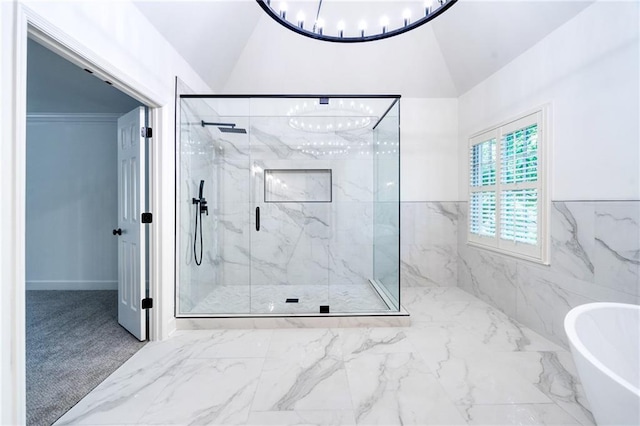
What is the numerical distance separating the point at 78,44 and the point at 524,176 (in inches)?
135

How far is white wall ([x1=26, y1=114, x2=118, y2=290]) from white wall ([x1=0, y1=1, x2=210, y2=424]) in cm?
214

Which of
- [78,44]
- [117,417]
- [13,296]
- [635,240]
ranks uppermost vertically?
[78,44]

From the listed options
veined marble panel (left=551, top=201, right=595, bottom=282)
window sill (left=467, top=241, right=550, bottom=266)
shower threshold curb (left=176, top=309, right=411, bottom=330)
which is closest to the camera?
veined marble panel (left=551, top=201, right=595, bottom=282)

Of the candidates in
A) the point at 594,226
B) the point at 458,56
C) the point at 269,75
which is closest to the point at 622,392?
the point at 594,226

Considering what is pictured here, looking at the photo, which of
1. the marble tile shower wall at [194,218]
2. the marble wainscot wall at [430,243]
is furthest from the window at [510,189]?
the marble tile shower wall at [194,218]

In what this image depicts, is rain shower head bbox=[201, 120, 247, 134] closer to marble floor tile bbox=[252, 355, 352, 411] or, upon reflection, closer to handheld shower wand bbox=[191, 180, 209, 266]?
handheld shower wand bbox=[191, 180, 209, 266]

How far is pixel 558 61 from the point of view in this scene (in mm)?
2281

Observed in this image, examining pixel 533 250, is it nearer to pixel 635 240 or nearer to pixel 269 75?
pixel 635 240

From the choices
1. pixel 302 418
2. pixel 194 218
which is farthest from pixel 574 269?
pixel 194 218

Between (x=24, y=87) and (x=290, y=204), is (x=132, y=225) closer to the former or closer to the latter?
(x=24, y=87)

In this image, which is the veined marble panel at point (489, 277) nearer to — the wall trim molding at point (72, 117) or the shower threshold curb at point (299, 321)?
the shower threshold curb at point (299, 321)

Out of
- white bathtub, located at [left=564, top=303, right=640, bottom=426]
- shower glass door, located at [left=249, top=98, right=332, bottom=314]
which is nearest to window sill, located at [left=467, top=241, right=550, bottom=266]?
white bathtub, located at [left=564, top=303, right=640, bottom=426]

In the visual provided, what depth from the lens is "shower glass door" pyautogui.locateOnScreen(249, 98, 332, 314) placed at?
316 cm

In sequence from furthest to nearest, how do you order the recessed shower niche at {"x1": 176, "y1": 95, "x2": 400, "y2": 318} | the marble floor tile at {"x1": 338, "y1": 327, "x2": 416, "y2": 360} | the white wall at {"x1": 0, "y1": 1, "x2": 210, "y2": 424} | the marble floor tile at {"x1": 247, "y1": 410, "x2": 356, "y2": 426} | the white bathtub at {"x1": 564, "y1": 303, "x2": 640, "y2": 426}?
the recessed shower niche at {"x1": 176, "y1": 95, "x2": 400, "y2": 318} → the marble floor tile at {"x1": 338, "y1": 327, "x2": 416, "y2": 360} → the marble floor tile at {"x1": 247, "y1": 410, "x2": 356, "y2": 426} → the white bathtub at {"x1": 564, "y1": 303, "x2": 640, "y2": 426} → the white wall at {"x1": 0, "y1": 1, "x2": 210, "y2": 424}
